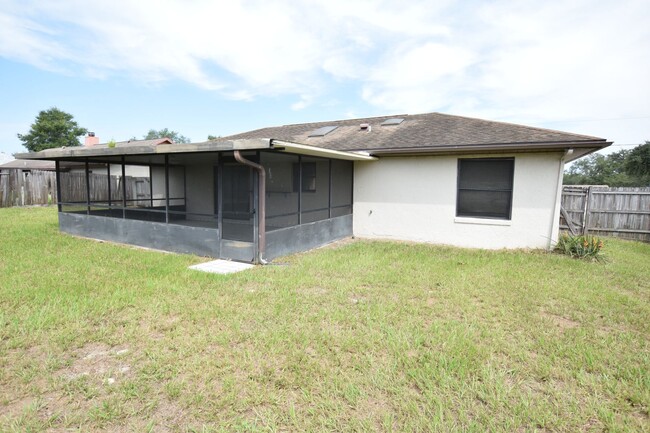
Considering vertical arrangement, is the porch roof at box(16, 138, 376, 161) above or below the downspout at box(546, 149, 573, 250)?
above

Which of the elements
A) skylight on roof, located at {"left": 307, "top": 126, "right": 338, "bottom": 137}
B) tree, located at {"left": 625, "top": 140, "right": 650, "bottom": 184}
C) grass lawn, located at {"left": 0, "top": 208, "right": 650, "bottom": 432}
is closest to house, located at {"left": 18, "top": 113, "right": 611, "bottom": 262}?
skylight on roof, located at {"left": 307, "top": 126, "right": 338, "bottom": 137}

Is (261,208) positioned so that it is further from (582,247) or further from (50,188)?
(50,188)

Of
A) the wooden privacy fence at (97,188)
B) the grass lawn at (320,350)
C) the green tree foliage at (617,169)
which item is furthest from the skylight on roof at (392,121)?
the green tree foliage at (617,169)

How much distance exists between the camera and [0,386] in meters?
2.62

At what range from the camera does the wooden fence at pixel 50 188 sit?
611 inches

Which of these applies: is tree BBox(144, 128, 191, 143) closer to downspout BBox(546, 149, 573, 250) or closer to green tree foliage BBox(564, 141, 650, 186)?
green tree foliage BBox(564, 141, 650, 186)

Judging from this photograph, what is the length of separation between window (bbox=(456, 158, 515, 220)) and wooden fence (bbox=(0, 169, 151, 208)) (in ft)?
43.6

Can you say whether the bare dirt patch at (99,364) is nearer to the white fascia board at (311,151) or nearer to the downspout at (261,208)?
the downspout at (261,208)

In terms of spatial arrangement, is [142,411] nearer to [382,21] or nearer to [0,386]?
[0,386]

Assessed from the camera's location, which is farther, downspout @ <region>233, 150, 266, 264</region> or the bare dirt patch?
downspout @ <region>233, 150, 266, 264</region>

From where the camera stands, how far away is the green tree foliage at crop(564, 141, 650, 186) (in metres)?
31.5

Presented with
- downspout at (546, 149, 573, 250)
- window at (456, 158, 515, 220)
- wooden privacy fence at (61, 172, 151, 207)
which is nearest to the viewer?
downspout at (546, 149, 573, 250)

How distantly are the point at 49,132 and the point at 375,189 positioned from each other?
2326 inches

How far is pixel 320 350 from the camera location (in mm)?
3205
